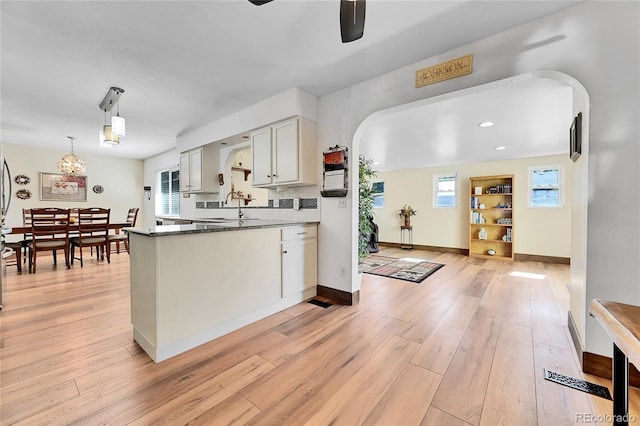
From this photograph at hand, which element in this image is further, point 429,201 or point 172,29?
point 429,201

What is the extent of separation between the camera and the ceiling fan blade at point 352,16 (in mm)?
1242

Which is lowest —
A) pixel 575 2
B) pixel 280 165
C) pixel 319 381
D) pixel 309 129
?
pixel 319 381

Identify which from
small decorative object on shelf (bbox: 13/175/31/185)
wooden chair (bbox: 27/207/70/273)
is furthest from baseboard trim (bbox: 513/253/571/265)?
small decorative object on shelf (bbox: 13/175/31/185)

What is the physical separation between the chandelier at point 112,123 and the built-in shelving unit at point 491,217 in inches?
265

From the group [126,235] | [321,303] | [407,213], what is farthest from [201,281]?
[407,213]

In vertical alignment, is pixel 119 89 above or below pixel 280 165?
above

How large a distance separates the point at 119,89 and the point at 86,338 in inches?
104

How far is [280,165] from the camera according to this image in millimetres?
3289

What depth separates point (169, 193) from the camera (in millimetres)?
6684

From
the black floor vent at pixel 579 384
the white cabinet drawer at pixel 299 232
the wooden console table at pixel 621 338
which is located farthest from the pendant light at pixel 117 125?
the black floor vent at pixel 579 384

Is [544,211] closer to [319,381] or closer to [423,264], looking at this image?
[423,264]

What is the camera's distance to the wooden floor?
1.41 metres

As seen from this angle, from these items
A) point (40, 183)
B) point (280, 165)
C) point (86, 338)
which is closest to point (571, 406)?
point (280, 165)

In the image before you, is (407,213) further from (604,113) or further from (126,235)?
(126,235)
